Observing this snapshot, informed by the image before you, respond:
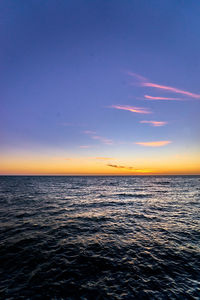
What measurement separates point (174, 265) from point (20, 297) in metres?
8.75

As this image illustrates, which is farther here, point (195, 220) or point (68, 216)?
point (68, 216)

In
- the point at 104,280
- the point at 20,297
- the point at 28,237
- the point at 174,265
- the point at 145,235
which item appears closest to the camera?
the point at 20,297

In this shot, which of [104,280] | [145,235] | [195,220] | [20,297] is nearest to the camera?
[20,297]

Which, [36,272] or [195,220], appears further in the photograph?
[195,220]

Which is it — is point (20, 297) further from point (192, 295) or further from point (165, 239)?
point (165, 239)

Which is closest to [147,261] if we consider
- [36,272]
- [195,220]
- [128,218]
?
[36,272]

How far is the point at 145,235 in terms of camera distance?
13.8 metres

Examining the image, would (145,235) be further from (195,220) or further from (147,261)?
(195,220)

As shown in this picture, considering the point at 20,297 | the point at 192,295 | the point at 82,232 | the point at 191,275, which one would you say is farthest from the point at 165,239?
the point at 20,297

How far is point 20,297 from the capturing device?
21.3 feet

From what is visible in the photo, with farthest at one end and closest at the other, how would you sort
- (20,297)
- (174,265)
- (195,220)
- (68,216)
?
1. (68,216)
2. (195,220)
3. (174,265)
4. (20,297)

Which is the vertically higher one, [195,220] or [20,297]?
[20,297]

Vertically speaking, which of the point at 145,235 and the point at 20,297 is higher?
the point at 20,297

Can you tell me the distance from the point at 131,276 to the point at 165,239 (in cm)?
648
